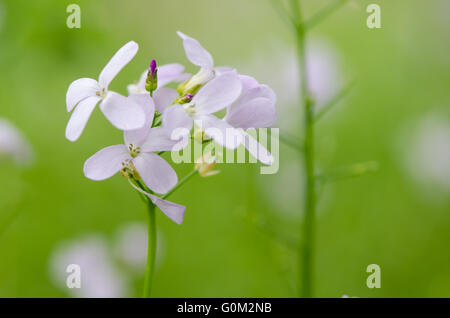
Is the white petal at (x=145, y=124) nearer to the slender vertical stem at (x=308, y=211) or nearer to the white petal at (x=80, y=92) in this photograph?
the white petal at (x=80, y=92)

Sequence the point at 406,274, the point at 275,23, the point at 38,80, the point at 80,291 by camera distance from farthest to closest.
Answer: the point at 275,23 < the point at 38,80 < the point at 406,274 < the point at 80,291

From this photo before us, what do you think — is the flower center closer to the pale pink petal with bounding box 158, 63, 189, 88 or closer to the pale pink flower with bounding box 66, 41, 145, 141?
the pale pink flower with bounding box 66, 41, 145, 141

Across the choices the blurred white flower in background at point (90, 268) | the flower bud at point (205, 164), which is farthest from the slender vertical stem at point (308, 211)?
the blurred white flower in background at point (90, 268)

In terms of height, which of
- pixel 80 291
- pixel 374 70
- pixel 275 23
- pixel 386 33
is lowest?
pixel 80 291

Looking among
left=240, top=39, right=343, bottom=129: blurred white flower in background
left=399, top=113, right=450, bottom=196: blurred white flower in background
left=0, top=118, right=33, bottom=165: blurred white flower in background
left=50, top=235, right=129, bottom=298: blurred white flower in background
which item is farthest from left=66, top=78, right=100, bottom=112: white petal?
left=399, top=113, right=450, bottom=196: blurred white flower in background

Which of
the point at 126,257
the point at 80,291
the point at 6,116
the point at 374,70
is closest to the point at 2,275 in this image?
the point at 80,291

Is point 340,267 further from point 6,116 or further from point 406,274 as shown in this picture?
point 6,116
